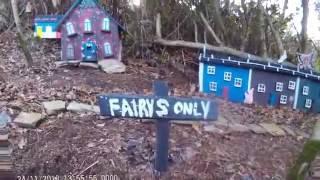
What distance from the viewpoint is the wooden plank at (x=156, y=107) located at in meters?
2.18

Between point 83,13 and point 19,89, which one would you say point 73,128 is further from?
point 83,13

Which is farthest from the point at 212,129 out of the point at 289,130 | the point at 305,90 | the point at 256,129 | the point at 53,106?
the point at 53,106

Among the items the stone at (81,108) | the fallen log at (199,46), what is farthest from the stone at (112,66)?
the stone at (81,108)

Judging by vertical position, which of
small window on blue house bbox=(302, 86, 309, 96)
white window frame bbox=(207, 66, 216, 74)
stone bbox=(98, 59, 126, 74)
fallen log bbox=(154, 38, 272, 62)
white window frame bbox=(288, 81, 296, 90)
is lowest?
small window on blue house bbox=(302, 86, 309, 96)

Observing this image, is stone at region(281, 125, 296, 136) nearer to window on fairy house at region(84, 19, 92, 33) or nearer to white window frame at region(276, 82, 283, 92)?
white window frame at region(276, 82, 283, 92)

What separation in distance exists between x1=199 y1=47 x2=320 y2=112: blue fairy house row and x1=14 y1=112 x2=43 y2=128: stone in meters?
1.21

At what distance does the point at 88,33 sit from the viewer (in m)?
3.80

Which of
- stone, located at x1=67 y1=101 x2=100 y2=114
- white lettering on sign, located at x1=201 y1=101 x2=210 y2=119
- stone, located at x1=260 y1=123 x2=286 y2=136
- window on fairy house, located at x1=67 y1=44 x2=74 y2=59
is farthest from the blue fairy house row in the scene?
window on fairy house, located at x1=67 y1=44 x2=74 y2=59

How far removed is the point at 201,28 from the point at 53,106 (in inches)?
70.7

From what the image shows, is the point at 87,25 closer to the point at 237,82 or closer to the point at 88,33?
the point at 88,33

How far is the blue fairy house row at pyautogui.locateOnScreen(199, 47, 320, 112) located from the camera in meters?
3.12

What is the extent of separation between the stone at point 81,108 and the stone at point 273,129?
1194mm

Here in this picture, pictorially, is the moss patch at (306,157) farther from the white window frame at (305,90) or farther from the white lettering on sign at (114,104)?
the white window frame at (305,90)

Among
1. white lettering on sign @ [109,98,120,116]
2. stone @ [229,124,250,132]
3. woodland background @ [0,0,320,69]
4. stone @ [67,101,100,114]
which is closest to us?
white lettering on sign @ [109,98,120,116]
